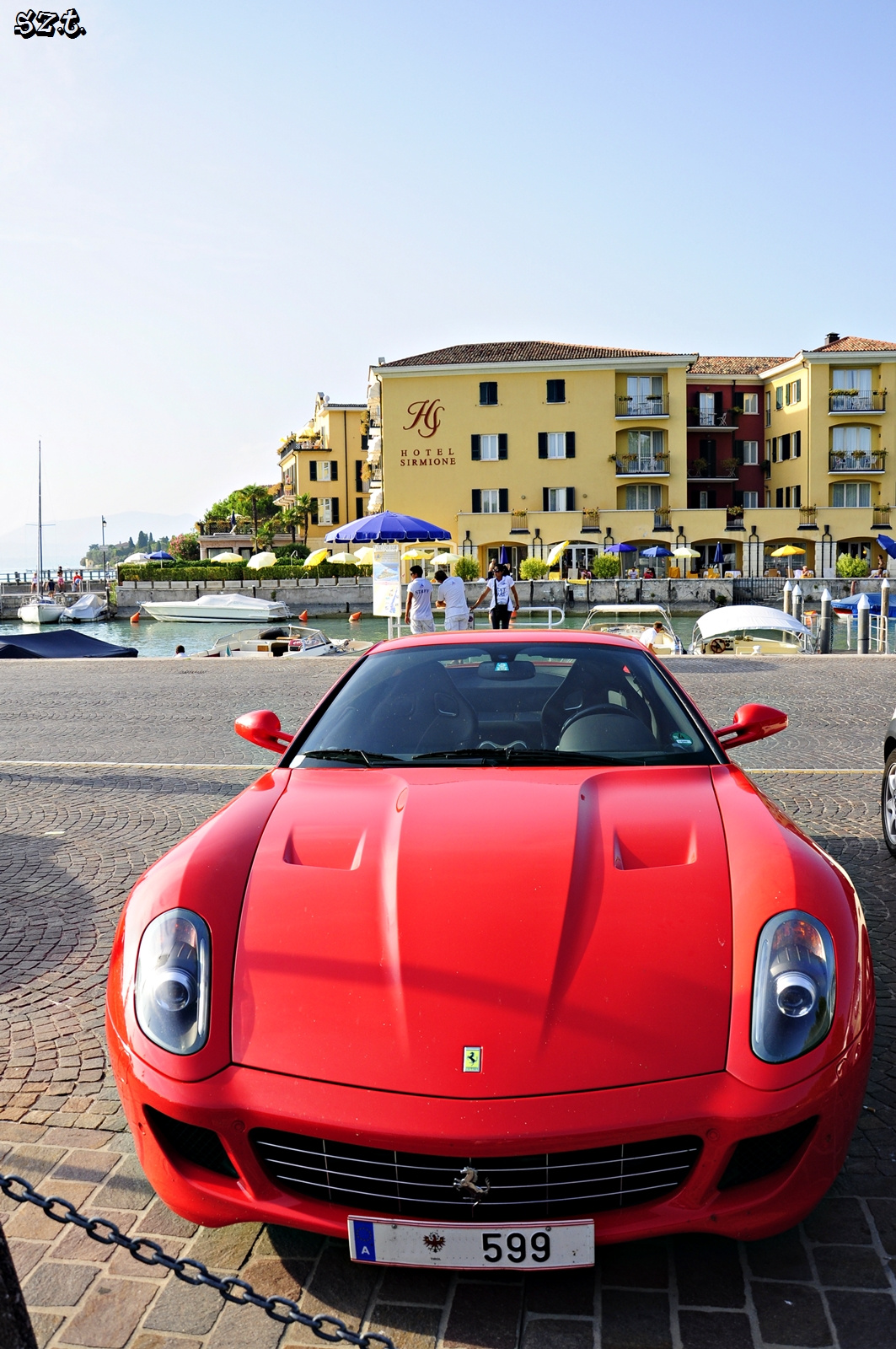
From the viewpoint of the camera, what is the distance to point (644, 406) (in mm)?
58969

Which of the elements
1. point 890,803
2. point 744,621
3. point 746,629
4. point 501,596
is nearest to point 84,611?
point 746,629

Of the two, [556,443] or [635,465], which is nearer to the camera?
[556,443]

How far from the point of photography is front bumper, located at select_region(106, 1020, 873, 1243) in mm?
2113

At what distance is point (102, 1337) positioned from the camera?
2227mm

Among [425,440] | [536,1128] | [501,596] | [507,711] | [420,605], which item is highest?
[425,440]

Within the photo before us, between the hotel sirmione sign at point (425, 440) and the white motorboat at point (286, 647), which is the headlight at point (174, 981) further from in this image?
the hotel sirmione sign at point (425, 440)

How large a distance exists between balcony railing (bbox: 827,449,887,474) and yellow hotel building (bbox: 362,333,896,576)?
90 millimetres

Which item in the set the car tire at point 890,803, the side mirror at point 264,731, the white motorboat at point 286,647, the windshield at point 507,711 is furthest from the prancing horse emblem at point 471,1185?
the white motorboat at point 286,647

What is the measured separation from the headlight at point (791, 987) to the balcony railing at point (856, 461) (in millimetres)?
61690

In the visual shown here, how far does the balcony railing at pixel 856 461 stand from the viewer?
5931 cm

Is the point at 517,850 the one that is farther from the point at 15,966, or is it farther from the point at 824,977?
the point at 15,966

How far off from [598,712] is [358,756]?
3.03 feet

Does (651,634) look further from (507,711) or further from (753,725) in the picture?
(753,725)

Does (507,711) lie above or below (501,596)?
below
